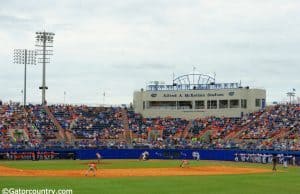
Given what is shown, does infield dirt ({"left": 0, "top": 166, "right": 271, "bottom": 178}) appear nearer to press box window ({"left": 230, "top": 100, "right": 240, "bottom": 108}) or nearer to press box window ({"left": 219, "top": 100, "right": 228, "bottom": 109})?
press box window ({"left": 230, "top": 100, "right": 240, "bottom": 108})

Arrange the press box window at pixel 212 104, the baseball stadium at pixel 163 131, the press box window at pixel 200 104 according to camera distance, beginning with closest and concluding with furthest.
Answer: the baseball stadium at pixel 163 131 → the press box window at pixel 212 104 → the press box window at pixel 200 104

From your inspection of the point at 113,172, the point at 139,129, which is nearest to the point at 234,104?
the point at 139,129

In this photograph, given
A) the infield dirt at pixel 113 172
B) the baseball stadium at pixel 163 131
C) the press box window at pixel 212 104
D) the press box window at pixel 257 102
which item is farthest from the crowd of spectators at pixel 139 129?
the infield dirt at pixel 113 172

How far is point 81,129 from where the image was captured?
337ft

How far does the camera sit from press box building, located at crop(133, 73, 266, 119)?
351ft

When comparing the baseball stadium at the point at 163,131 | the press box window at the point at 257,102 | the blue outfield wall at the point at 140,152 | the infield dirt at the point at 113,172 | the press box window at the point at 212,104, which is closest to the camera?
the infield dirt at the point at 113,172

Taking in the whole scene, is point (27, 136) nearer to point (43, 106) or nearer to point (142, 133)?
point (43, 106)

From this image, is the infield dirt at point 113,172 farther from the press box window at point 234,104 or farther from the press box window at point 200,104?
the press box window at point 200,104

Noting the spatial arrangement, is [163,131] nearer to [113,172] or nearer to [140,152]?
[140,152]

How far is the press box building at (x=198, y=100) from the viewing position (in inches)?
4208

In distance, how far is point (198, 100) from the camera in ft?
363

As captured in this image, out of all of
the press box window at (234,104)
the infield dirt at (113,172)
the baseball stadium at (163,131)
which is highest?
the press box window at (234,104)

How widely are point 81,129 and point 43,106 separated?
32.8 ft

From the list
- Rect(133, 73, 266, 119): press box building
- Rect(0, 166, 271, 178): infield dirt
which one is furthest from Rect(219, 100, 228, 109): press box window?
Rect(0, 166, 271, 178): infield dirt
